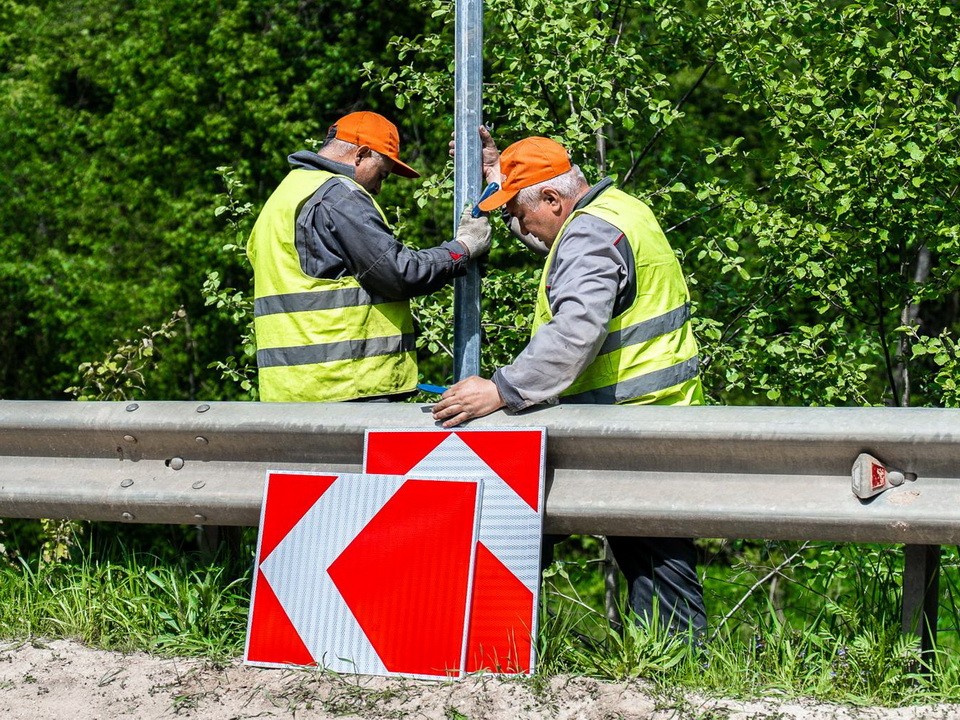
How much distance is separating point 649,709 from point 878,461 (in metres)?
0.90

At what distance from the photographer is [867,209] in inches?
224

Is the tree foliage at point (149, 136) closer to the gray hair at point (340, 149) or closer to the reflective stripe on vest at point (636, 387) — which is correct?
the gray hair at point (340, 149)

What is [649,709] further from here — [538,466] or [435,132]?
[435,132]

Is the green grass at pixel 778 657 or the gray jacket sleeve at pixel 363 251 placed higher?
the gray jacket sleeve at pixel 363 251

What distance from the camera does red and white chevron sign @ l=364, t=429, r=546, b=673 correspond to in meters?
3.31

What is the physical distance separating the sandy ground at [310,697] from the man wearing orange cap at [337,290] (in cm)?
120

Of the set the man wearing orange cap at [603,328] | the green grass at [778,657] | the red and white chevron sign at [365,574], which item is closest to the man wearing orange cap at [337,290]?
the man wearing orange cap at [603,328]

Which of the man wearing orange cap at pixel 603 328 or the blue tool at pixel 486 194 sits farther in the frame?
the blue tool at pixel 486 194

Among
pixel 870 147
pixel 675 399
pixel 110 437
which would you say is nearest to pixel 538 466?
pixel 675 399

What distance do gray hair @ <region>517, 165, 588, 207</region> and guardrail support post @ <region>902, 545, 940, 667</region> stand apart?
156 centimetres

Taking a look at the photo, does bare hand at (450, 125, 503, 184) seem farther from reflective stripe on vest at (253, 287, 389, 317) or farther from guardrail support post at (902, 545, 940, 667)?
guardrail support post at (902, 545, 940, 667)

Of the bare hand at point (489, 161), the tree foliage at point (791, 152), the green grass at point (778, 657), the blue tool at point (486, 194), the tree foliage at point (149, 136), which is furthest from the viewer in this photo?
the tree foliage at point (149, 136)

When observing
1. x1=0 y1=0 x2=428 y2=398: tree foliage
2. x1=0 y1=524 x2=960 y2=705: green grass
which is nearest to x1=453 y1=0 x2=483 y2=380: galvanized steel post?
x1=0 y1=524 x2=960 y2=705: green grass

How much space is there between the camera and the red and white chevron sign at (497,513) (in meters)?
3.31
